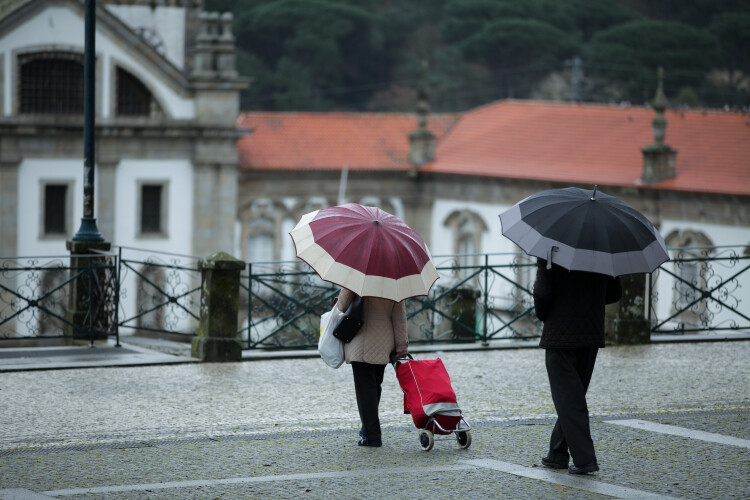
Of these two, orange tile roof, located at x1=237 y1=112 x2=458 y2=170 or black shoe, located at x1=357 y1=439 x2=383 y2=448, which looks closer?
black shoe, located at x1=357 y1=439 x2=383 y2=448

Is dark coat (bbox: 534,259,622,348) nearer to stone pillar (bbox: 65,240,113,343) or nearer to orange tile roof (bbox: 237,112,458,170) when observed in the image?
stone pillar (bbox: 65,240,113,343)

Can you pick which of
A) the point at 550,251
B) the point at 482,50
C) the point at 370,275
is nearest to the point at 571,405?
the point at 550,251

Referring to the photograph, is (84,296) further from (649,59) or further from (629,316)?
(649,59)

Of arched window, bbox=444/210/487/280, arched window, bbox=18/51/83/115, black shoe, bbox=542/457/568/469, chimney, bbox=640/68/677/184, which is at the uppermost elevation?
arched window, bbox=18/51/83/115

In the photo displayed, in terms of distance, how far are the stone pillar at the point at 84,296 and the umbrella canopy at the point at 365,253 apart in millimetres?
5397

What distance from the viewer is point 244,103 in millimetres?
68438

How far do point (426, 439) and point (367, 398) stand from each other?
464mm

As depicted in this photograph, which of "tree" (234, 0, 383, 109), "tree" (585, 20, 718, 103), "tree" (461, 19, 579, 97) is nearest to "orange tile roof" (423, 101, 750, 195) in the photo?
"tree" (585, 20, 718, 103)

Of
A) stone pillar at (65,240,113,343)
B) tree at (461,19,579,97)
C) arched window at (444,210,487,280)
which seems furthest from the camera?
tree at (461,19,579,97)

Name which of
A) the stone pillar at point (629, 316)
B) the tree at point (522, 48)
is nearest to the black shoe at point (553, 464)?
the stone pillar at point (629, 316)

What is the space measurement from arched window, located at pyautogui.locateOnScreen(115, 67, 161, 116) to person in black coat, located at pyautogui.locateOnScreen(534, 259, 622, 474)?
2695 centimetres

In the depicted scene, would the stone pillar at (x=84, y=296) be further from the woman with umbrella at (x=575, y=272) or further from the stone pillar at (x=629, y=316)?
the woman with umbrella at (x=575, y=272)

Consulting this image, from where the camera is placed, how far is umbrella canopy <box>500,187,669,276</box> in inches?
285

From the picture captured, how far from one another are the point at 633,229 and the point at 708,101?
2426 inches
